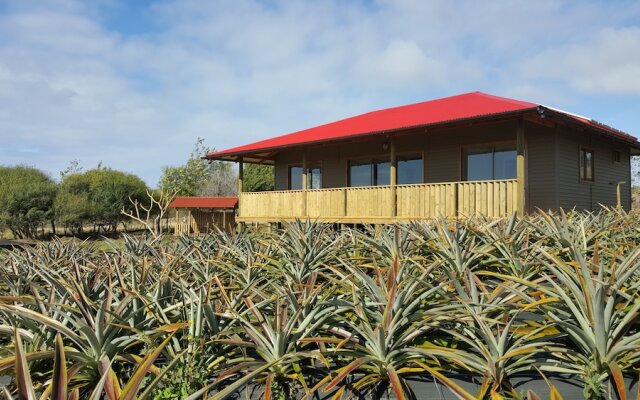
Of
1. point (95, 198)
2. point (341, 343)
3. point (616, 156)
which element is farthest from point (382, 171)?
point (95, 198)

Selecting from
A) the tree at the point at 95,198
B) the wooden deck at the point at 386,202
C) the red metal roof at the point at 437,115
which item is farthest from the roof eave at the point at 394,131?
the tree at the point at 95,198

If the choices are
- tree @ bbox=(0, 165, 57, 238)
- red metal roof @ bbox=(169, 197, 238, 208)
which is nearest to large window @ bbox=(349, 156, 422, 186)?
red metal roof @ bbox=(169, 197, 238, 208)

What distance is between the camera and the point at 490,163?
14898mm

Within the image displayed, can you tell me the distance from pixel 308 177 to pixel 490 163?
8245mm

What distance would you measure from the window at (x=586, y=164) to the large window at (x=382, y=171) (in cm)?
491

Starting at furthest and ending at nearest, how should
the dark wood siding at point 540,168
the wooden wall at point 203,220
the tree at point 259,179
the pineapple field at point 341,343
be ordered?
the tree at point 259,179
the wooden wall at point 203,220
the dark wood siding at point 540,168
the pineapple field at point 341,343

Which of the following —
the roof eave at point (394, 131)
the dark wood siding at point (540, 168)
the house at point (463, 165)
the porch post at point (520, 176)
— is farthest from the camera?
the dark wood siding at point (540, 168)

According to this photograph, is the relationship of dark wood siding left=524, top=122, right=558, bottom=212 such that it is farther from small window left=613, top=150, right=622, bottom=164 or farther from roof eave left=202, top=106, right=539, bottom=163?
small window left=613, top=150, right=622, bottom=164

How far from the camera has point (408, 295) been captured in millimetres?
2523

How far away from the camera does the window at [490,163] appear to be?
567 inches

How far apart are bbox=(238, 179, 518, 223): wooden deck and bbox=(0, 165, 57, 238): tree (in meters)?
15.6

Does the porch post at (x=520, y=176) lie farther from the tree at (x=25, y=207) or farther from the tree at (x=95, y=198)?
the tree at (x=25, y=207)

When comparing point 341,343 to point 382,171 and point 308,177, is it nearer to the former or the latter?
point 382,171

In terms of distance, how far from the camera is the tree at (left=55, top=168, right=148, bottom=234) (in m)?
28.6
